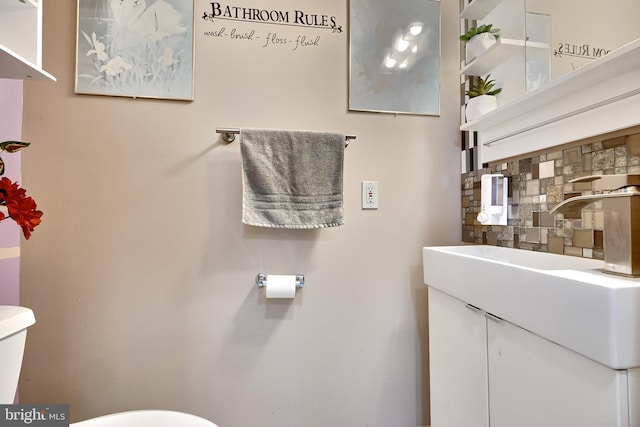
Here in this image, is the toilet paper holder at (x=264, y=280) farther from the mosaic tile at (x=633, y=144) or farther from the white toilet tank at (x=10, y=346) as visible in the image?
the mosaic tile at (x=633, y=144)

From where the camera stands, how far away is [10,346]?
32.0 inches

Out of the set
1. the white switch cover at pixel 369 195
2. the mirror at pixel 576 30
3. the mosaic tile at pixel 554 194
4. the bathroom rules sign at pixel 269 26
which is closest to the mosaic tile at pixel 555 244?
the mosaic tile at pixel 554 194

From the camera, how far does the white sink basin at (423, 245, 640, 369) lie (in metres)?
0.52

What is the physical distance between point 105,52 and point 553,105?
159 cm

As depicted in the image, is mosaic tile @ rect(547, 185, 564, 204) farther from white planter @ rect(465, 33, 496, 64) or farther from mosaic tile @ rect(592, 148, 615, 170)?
white planter @ rect(465, 33, 496, 64)

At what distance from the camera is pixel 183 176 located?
1.20 m

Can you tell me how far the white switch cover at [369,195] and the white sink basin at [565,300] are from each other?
1.38 feet

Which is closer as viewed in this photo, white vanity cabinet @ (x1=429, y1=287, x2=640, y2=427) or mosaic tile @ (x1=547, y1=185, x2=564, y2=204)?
white vanity cabinet @ (x1=429, y1=287, x2=640, y2=427)

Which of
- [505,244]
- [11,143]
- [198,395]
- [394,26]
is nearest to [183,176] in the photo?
[11,143]

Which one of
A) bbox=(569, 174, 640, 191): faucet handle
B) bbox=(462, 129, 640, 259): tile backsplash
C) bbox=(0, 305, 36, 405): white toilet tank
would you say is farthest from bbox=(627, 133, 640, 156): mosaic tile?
bbox=(0, 305, 36, 405): white toilet tank

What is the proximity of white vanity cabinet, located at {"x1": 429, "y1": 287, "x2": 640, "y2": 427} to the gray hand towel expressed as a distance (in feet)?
1.79

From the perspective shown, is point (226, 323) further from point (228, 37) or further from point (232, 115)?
point (228, 37)

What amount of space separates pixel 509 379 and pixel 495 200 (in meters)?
0.62

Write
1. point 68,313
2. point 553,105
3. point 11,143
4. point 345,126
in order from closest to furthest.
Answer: point 11,143
point 553,105
point 68,313
point 345,126
